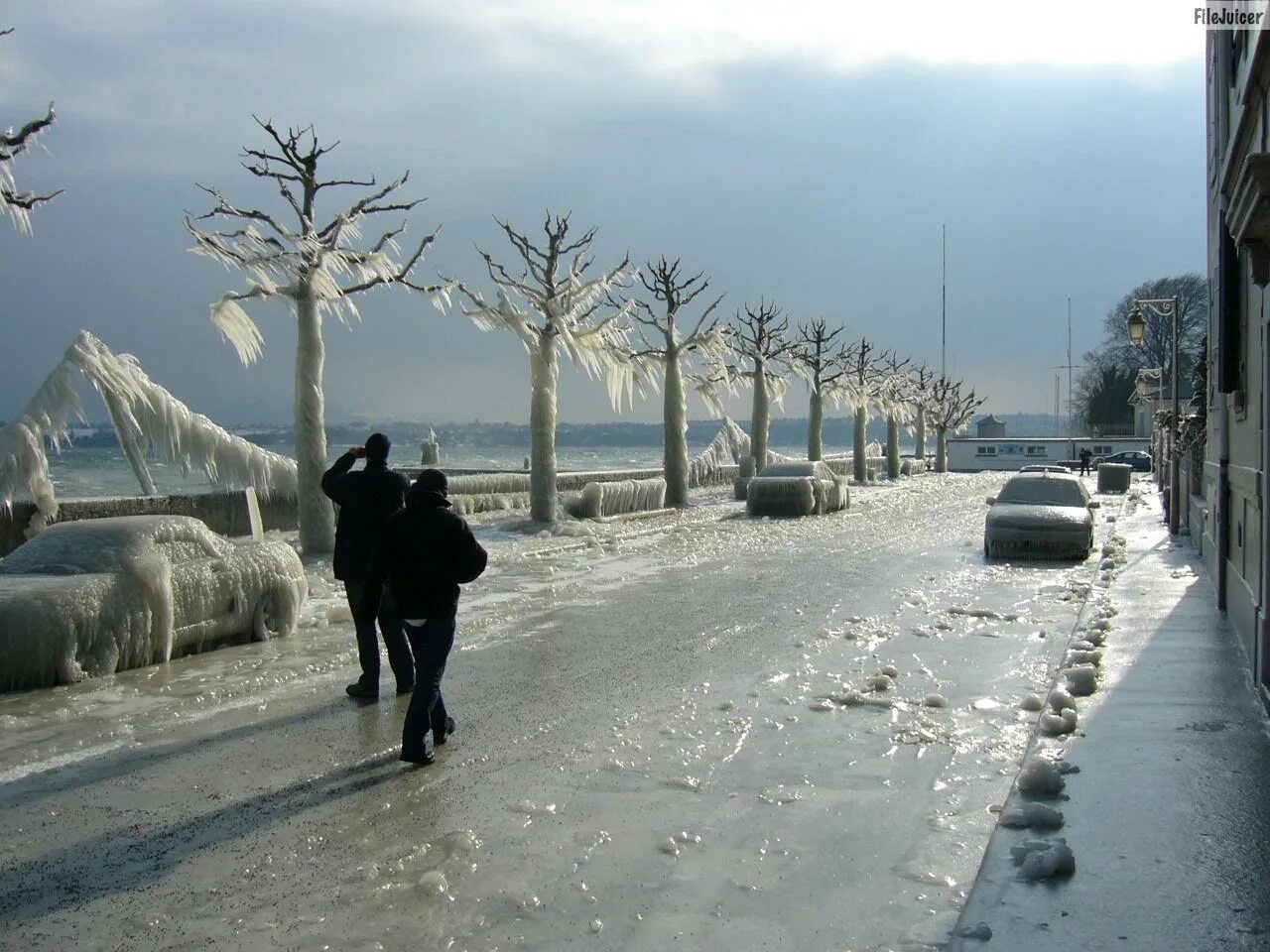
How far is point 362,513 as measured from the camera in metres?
8.29

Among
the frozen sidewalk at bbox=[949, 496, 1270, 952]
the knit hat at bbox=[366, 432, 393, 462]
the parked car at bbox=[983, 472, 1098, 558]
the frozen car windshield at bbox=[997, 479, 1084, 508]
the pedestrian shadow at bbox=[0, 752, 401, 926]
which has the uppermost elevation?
the knit hat at bbox=[366, 432, 393, 462]

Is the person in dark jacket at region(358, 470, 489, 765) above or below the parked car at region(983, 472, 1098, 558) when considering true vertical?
above

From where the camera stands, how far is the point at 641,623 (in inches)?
469

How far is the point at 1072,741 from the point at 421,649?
4146 millimetres

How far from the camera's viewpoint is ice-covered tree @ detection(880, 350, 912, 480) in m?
61.3

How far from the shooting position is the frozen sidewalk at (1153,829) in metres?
4.20

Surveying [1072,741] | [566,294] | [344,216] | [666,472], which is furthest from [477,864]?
[666,472]

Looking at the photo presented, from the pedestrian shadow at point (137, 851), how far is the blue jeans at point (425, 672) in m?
0.25

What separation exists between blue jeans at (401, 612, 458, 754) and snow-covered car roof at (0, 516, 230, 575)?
4120 mm

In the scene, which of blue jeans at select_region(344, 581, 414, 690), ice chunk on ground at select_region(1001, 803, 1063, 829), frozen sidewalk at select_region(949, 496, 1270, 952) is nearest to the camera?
frozen sidewalk at select_region(949, 496, 1270, 952)

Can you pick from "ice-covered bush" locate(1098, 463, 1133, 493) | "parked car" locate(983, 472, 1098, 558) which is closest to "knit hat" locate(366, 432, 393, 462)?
"parked car" locate(983, 472, 1098, 558)

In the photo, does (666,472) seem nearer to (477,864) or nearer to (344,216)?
(344,216)

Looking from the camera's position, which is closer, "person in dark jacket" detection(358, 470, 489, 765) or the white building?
"person in dark jacket" detection(358, 470, 489, 765)

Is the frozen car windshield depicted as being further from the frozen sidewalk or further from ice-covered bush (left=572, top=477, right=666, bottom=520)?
ice-covered bush (left=572, top=477, right=666, bottom=520)
